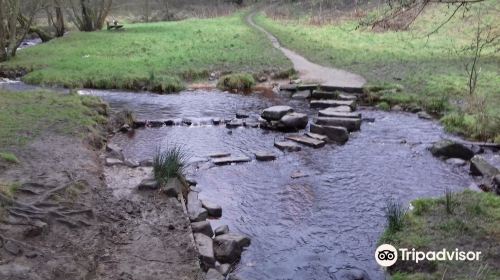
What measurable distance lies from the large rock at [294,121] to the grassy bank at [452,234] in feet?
20.5

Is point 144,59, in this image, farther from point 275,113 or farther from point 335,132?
point 335,132

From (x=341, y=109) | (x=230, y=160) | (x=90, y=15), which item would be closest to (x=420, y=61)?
(x=341, y=109)

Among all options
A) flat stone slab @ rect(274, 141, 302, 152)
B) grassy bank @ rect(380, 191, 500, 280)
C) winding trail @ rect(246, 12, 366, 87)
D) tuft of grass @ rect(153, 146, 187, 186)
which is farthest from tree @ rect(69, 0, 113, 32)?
grassy bank @ rect(380, 191, 500, 280)

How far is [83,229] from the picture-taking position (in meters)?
7.56

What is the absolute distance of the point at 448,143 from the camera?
11984mm

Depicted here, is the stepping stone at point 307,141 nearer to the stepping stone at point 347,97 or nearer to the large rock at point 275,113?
the large rock at point 275,113

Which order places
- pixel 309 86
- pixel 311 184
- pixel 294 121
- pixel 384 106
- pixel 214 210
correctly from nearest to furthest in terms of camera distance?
pixel 214 210 → pixel 311 184 → pixel 294 121 → pixel 384 106 → pixel 309 86

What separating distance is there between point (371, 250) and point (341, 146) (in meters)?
Result: 5.53

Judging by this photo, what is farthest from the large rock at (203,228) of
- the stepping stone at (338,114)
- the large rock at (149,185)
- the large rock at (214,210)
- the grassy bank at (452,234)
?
the stepping stone at (338,114)

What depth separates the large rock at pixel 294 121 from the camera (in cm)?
1462

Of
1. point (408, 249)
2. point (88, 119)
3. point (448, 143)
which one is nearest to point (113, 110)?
point (88, 119)

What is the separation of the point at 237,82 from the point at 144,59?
6.92m

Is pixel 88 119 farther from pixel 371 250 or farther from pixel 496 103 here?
pixel 496 103

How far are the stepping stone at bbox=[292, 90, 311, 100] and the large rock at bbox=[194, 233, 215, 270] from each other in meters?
11.4
